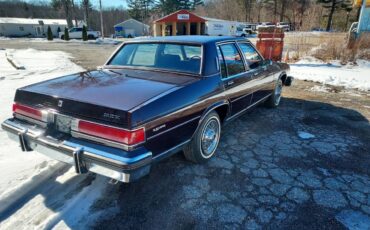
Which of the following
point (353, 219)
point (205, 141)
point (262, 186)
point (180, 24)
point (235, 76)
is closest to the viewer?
point (353, 219)

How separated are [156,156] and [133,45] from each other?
2160 mm

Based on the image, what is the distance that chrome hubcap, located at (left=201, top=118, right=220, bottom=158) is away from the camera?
3335 mm

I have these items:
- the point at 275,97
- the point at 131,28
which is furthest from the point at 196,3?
the point at 275,97

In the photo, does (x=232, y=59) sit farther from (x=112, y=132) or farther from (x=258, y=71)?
(x=112, y=132)

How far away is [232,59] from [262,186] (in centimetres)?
191

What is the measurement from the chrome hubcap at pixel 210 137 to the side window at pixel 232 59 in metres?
0.77

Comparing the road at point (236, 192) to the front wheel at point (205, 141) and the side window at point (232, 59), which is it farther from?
the side window at point (232, 59)

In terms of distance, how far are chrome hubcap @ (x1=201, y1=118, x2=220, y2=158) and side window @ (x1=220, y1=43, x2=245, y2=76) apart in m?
0.77

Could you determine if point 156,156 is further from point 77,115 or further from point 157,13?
point 157,13

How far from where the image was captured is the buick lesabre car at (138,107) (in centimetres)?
226

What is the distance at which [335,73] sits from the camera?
9.38m

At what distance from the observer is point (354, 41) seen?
37.4 feet

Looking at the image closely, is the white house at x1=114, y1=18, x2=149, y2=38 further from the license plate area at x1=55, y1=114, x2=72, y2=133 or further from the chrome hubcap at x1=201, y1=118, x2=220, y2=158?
the license plate area at x1=55, y1=114, x2=72, y2=133

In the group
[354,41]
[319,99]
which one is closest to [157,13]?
[354,41]
